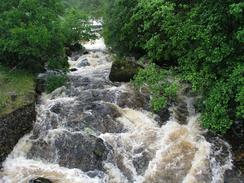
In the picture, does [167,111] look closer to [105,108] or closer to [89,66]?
[105,108]

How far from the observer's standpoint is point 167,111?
14.6 meters

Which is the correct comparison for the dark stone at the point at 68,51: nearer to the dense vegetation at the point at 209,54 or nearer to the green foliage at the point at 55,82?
the green foliage at the point at 55,82

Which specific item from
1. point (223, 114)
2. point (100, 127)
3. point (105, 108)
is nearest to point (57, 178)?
point (100, 127)

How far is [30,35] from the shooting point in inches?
611

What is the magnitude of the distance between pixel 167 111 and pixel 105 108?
241cm

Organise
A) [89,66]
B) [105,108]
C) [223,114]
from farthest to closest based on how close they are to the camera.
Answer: [89,66], [105,108], [223,114]

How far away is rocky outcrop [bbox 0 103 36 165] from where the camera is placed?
12.1 meters

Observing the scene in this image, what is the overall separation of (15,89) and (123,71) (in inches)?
205

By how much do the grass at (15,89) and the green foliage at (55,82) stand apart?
684 millimetres

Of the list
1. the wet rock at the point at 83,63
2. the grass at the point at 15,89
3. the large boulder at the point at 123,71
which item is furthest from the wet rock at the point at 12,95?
the wet rock at the point at 83,63

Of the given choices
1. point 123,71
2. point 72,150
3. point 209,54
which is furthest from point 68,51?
point 209,54

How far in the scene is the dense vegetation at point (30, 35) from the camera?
15.8 metres

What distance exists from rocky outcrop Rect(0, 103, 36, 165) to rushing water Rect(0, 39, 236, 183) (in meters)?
0.23

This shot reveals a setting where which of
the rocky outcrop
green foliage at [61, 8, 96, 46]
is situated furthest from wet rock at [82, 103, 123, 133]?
green foliage at [61, 8, 96, 46]
